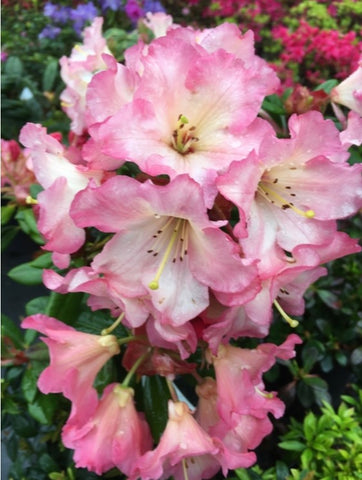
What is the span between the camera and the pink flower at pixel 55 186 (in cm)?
63

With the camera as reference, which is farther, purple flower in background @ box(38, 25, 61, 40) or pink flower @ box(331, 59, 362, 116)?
purple flower in background @ box(38, 25, 61, 40)

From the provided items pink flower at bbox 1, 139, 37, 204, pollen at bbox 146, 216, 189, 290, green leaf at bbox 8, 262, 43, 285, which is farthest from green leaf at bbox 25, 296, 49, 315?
pollen at bbox 146, 216, 189, 290

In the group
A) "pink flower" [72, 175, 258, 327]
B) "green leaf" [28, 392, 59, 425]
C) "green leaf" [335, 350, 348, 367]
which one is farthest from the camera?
"green leaf" [335, 350, 348, 367]

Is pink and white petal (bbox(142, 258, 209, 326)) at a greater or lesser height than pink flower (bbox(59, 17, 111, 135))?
lesser

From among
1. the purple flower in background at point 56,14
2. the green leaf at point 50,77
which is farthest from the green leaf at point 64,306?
the purple flower in background at point 56,14

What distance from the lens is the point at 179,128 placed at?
631 millimetres

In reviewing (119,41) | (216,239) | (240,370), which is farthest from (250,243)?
(119,41)

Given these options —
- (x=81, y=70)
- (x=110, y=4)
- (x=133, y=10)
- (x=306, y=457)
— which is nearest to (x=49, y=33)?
(x=110, y=4)

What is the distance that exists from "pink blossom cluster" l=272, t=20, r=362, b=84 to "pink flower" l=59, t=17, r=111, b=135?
3.93ft

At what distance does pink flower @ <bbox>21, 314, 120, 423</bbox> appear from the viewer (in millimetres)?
654

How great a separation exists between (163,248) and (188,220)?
6 cm

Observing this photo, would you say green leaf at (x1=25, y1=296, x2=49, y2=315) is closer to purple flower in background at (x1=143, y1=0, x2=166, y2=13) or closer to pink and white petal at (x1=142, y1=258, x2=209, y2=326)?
pink and white petal at (x1=142, y1=258, x2=209, y2=326)

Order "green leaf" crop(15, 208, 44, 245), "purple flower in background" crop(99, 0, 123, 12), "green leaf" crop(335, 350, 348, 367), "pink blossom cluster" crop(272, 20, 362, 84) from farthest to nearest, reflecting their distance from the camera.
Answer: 1. "purple flower in background" crop(99, 0, 123, 12)
2. "pink blossom cluster" crop(272, 20, 362, 84)
3. "green leaf" crop(335, 350, 348, 367)
4. "green leaf" crop(15, 208, 44, 245)

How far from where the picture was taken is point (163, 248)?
65 cm
